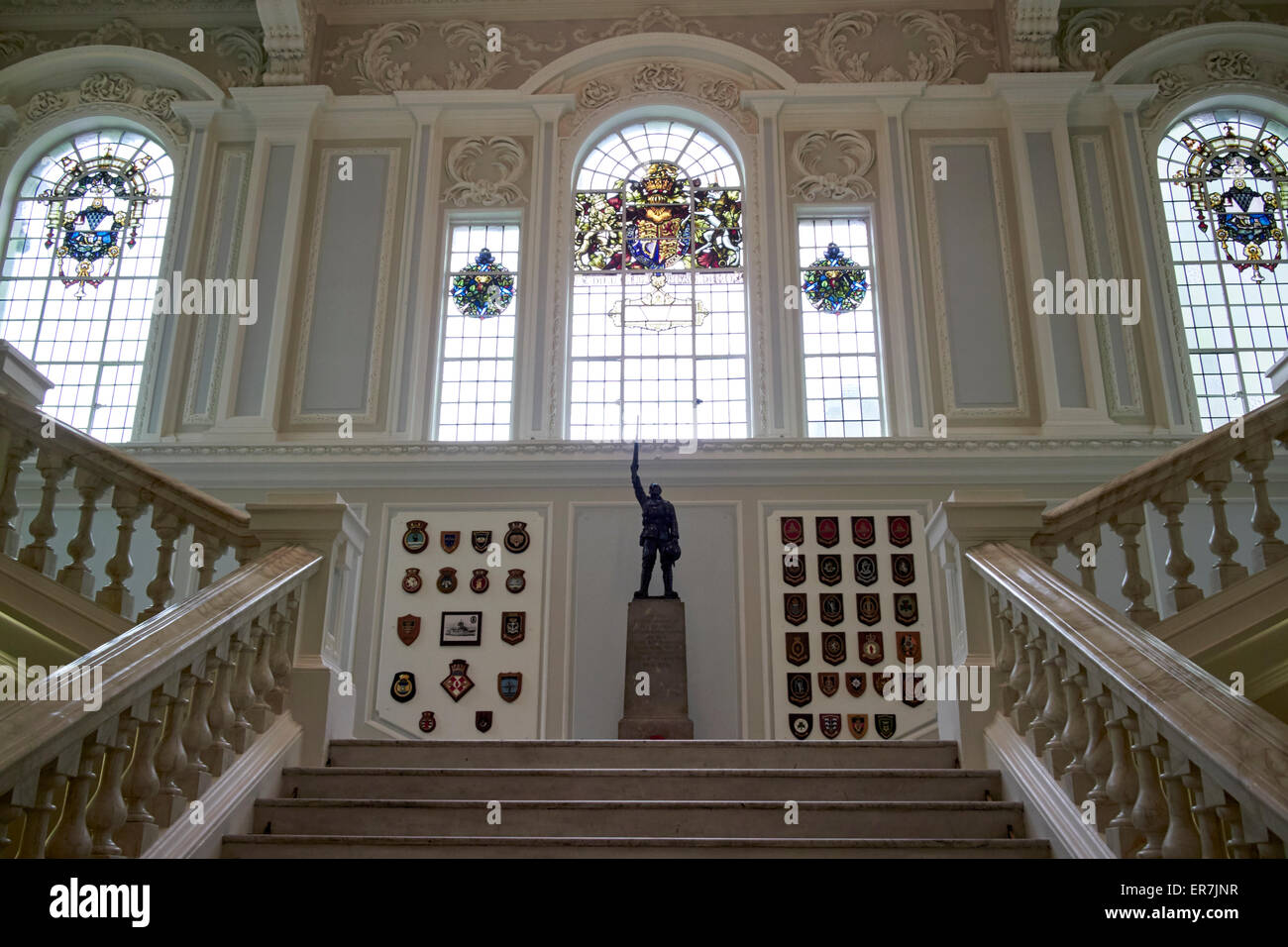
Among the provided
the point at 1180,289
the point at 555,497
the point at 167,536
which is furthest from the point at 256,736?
the point at 1180,289

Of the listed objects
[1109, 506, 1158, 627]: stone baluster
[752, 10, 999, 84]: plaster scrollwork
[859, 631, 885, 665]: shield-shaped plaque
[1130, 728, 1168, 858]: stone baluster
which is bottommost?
[1130, 728, 1168, 858]: stone baluster

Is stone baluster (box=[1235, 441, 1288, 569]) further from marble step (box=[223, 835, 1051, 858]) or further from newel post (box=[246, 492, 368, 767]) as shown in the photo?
newel post (box=[246, 492, 368, 767])

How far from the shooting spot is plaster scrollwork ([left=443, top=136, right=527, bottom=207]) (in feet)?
39.3

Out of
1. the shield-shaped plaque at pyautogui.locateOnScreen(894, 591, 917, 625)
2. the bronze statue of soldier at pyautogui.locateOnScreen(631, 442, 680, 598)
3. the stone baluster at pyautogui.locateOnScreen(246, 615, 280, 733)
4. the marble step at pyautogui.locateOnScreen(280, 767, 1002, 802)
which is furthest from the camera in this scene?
the shield-shaped plaque at pyautogui.locateOnScreen(894, 591, 917, 625)

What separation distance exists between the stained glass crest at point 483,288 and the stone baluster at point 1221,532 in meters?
7.73

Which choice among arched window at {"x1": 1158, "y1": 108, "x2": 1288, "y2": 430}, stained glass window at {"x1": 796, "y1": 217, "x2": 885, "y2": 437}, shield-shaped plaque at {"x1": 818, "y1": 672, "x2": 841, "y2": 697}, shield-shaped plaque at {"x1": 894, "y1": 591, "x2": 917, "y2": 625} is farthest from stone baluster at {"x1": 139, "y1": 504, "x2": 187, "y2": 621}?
arched window at {"x1": 1158, "y1": 108, "x2": 1288, "y2": 430}

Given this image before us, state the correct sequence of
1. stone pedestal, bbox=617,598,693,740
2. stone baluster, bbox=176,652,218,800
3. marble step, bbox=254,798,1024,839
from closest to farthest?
1. stone baluster, bbox=176,652,218,800
2. marble step, bbox=254,798,1024,839
3. stone pedestal, bbox=617,598,693,740

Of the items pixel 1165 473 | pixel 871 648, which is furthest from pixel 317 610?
pixel 871 648

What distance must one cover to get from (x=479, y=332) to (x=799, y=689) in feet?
15.5

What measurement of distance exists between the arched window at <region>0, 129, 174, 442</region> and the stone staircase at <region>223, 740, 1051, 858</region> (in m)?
7.74

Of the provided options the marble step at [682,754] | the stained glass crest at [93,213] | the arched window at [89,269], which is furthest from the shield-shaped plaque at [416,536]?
the marble step at [682,754]

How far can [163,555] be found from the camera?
5383mm
